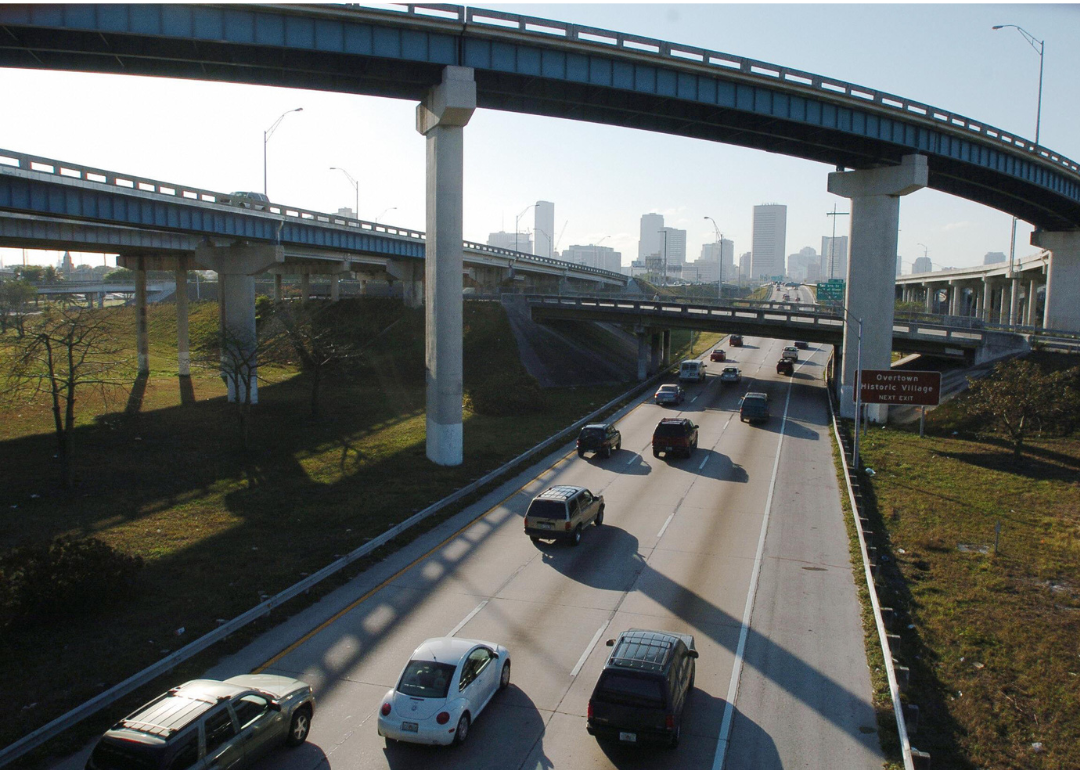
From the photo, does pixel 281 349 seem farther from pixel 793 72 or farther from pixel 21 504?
pixel 793 72

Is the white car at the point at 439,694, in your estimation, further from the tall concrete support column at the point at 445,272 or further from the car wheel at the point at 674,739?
the tall concrete support column at the point at 445,272

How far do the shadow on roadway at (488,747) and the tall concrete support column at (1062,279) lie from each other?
62199 mm

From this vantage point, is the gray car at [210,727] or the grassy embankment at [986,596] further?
the grassy embankment at [986,596]

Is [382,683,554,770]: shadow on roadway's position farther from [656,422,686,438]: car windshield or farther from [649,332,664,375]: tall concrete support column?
[649,332,664,375]: tall concrete support column

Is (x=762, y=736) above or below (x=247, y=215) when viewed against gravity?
below

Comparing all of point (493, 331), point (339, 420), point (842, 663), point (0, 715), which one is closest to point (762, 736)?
point (842, 663)

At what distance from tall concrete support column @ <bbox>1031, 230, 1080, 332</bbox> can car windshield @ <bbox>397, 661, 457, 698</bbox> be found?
63385mm

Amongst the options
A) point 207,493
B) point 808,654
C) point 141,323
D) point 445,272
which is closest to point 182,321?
point 141,323

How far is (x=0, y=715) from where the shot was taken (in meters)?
12.5

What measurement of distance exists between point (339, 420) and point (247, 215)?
13399 mm

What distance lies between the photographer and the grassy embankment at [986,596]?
43.3 feet

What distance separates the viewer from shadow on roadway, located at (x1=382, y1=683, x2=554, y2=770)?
1154 centimetres

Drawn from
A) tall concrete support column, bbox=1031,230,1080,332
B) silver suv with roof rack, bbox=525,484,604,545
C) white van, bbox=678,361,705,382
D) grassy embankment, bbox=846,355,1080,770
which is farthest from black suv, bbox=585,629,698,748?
tall concrete support column, bbox=1031,230,1080,332

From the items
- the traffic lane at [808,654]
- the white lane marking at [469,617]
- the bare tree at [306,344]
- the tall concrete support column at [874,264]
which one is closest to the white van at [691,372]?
the tall concrete support column at [874,264]
